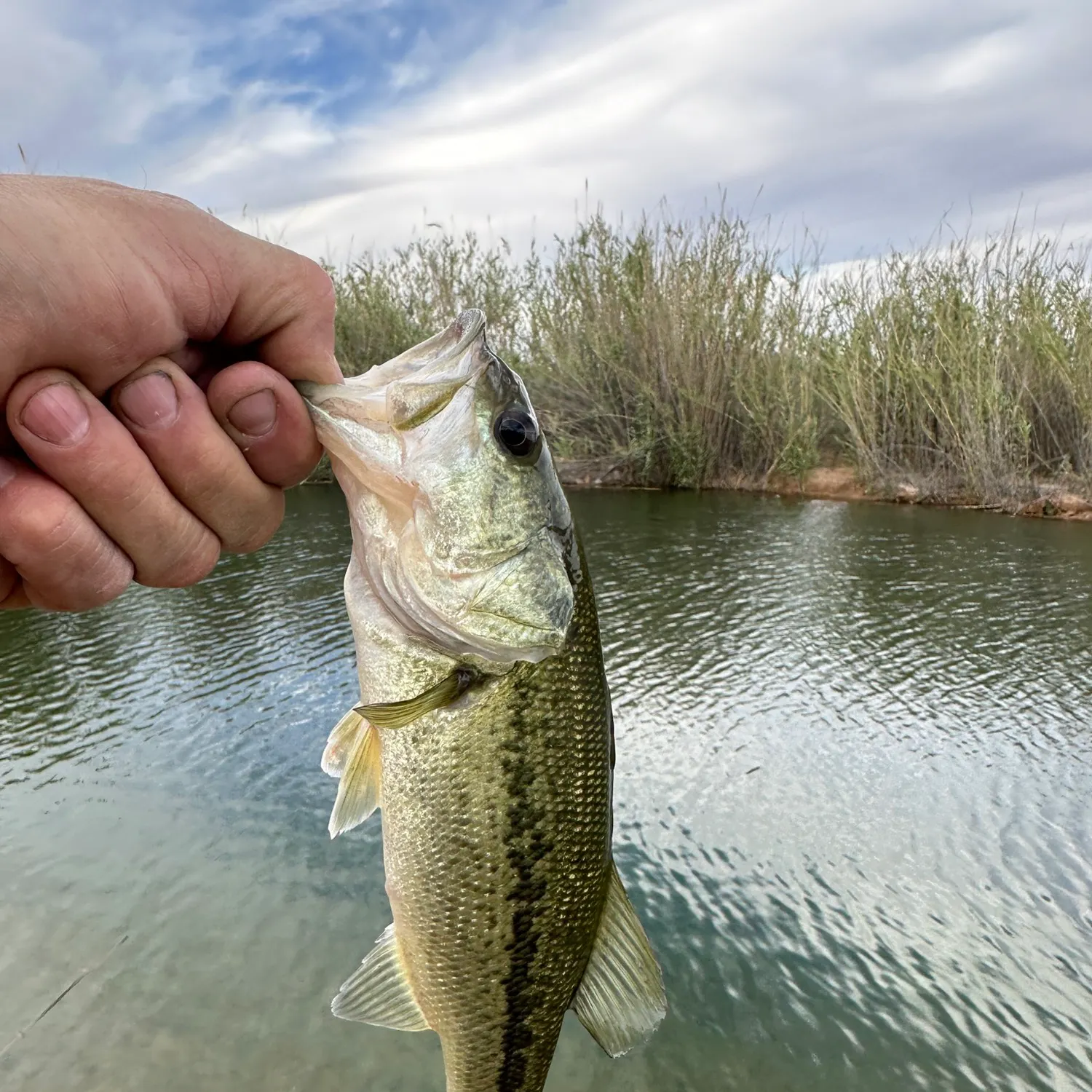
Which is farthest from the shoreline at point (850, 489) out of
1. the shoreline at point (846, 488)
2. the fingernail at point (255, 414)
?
the fingernail at point (255, 414)

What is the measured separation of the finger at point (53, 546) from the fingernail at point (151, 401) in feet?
0.57

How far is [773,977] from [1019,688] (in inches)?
140

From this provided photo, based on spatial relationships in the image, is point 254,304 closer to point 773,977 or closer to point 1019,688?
point 773,977

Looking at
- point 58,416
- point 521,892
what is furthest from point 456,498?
point 521,892

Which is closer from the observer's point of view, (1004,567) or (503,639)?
(503,639)

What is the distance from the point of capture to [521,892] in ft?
5.41

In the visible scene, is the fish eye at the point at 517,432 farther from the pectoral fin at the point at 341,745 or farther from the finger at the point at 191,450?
the pectoral fin at the point at 341,745

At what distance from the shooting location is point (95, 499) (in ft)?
4.58

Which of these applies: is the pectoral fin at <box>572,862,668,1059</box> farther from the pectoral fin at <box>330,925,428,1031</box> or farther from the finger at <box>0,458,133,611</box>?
the finger at <box>0,458,133,611</box>

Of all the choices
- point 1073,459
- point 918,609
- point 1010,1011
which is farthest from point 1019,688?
point 1073,459

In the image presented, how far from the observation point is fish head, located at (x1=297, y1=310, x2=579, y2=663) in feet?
4.92

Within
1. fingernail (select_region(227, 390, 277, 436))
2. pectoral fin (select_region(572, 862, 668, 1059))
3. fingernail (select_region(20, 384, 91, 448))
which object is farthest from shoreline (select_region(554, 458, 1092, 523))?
fingernail (select_region(20, 384, 91, 448))

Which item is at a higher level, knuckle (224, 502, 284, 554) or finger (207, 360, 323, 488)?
finger (207, 360, 323, 488)

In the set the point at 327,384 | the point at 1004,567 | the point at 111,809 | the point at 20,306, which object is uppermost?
the point at 20,306
